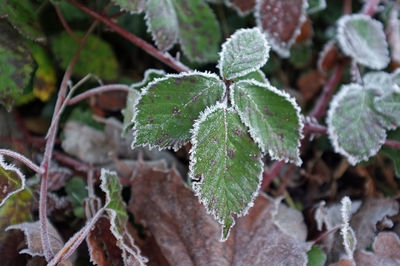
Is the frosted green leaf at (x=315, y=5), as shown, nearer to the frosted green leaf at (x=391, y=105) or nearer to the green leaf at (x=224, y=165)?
the frosted green leaf at (x=391, y=105)

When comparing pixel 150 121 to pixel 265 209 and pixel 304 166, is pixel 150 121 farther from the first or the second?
pixel 304 166

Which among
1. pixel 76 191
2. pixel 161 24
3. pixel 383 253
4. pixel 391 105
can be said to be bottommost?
pixel 383 253

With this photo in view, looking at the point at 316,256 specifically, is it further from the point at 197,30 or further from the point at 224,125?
the point at 197,30

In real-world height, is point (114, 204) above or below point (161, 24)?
below

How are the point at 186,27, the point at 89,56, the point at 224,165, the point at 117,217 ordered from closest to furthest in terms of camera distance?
the point at 224,165
the point at 117,217
the point at 186,27
the point at 89,56

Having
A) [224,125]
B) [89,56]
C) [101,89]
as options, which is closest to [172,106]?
[224,125]

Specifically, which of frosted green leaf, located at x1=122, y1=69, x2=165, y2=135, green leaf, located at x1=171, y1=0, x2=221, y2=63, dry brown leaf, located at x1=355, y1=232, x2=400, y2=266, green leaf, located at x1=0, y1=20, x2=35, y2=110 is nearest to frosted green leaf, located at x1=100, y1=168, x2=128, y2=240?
frosted green leaf, located at x1=122, y1=69, x2=165, y2=135

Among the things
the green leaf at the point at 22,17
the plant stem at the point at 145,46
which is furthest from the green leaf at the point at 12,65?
the plant stem at the point at 145,46
